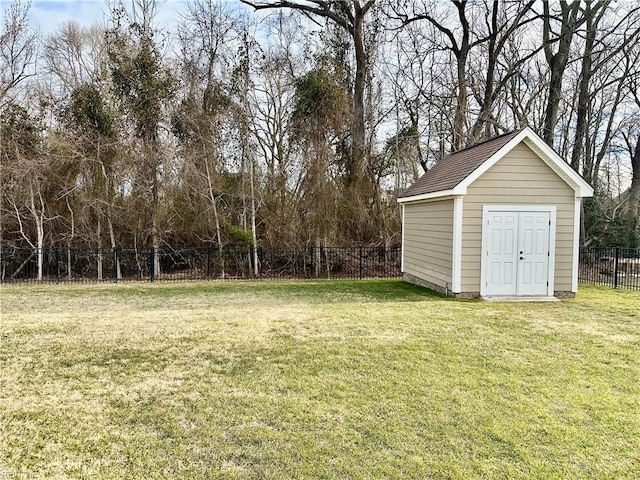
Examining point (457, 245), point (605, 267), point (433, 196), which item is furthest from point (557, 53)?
point (457, 245)

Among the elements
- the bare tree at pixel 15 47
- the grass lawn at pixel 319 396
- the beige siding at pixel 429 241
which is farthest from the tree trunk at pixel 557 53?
the bare tree at pixel 15 47

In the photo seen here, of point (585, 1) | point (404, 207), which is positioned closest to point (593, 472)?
point (404, 207)

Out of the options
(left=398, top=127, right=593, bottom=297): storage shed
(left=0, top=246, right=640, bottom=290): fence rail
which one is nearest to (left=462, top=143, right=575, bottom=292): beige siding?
(left=398, top=127, right=593, bottom=297): storage shed

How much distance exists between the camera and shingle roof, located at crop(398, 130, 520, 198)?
8530 millimetres

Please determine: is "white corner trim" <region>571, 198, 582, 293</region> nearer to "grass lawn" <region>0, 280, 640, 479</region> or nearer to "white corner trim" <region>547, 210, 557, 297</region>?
"white corner trim" <region>547, 210, 557, 297</region>

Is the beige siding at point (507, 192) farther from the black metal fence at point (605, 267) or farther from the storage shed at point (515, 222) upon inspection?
the black metal fence at point (605, 267)

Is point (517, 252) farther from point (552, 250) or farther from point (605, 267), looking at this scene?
point (605, 267)

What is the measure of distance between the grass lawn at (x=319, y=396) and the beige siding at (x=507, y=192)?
1.90 meters

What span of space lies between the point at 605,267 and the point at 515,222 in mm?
5927

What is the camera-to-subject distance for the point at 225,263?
13.4 meters

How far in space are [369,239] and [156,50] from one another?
8.58 meters

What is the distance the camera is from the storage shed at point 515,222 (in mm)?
8391


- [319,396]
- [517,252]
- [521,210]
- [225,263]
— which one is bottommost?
[319,396]

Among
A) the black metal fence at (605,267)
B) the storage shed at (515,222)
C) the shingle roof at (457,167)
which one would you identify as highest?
the shingle roof at (457,167)
